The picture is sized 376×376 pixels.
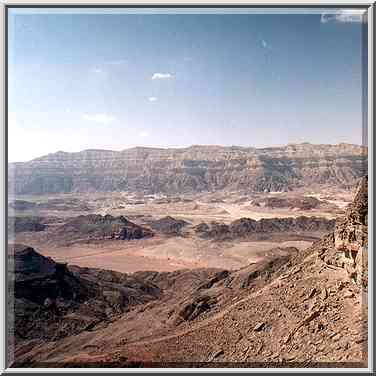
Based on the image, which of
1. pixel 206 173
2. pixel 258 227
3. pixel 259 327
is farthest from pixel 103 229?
pixel 259 327

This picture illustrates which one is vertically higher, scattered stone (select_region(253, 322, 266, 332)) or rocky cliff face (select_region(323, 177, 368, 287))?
rocky cliff face (select_region(323, 177, 368, 287))

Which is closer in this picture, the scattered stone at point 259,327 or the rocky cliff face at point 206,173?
the scattered stone at point 259,327

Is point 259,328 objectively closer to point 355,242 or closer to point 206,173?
point 355,242

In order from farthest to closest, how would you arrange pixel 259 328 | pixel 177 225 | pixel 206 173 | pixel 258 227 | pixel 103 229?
pixel 206 173, pixel 177 225, pixel 258 227, pixel 103 229, pixel 259 328

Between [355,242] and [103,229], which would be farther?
[103,229]

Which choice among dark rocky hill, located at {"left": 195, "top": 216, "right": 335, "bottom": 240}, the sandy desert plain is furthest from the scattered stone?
dark rocky hill, located at {"left": 195, "top": 216, "right": 335, "bottom": 240}

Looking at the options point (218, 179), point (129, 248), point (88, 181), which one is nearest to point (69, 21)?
point (129, 248)

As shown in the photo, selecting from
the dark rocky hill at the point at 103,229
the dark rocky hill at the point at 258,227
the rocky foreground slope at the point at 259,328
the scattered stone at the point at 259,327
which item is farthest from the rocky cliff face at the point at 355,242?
the dark rocky hill at the point at 103,229

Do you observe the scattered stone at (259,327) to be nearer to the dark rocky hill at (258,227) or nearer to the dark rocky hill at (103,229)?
the dark rocky hill at (103,229)

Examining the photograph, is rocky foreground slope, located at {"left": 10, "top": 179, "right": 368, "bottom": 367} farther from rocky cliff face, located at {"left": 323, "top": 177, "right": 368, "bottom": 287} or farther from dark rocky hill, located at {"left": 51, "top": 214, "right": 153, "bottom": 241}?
dark rocky hill, located at {"left": 51, "top": 214, "right": 153, "bottom": 241}

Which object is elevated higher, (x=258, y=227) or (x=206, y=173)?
(x=206, y=173)

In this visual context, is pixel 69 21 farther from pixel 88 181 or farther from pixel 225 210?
pixel 225 210
